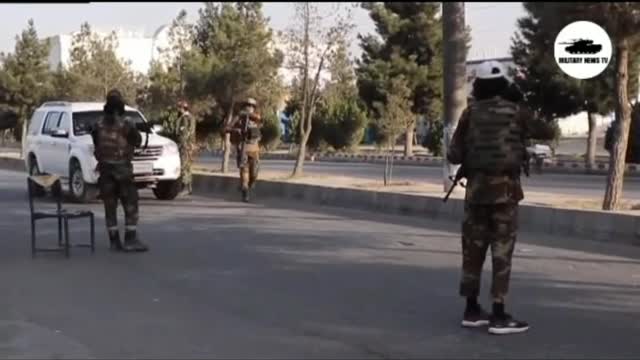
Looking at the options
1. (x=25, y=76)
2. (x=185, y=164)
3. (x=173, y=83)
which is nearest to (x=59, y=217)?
(x=185, y=164)

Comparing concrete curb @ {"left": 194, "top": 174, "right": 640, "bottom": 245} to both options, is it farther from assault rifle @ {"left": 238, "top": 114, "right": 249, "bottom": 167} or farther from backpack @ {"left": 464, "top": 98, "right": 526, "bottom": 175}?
backpack @ {"left": 464, "top": 98, "right": 526, "bottom": 175}

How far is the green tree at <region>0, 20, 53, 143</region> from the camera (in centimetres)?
4212

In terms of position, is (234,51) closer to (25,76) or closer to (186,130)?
(186,130)

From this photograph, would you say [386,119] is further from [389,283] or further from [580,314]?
[580,314]

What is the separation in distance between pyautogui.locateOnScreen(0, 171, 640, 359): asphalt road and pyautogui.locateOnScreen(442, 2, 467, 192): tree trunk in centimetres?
317

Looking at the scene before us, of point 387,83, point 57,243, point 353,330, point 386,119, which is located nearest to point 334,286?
point 353,330

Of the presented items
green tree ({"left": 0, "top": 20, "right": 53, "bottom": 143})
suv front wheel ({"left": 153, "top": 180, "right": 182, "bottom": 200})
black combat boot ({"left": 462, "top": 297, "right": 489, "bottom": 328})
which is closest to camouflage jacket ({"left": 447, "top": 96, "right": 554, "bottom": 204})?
black combat boot ({"left": 462, "top": 297, "right": 489, "bottom": 328})

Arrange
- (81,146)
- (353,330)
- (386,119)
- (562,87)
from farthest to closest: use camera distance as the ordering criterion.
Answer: (562,87) → (386,119) → (81,146) → (353,330)

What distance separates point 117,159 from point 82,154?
7030 millimetres

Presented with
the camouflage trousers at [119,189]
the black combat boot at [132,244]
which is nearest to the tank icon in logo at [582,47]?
the camouflage trousers at [119,189]

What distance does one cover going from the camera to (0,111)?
143 feet

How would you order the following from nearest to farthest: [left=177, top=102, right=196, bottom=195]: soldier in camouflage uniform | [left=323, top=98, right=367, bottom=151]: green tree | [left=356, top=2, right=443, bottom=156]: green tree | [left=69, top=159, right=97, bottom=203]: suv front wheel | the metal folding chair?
the metal folding chair < [left=69, top=159, right=97, bottom=203]: suv front wheel < [left=177, top=102, right=196, bottom=195]: soldier in camouflage uniform < [left=356, top=2, right=443, bottom=156]: green tree < [left=323, top=98, right=367, bottom=151]: green tree

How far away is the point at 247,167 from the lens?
61.0 feet

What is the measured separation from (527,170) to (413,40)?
130ft
